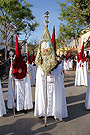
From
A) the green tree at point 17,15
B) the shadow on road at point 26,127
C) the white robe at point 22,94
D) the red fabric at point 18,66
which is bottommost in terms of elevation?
the shadow on road at point 26,127

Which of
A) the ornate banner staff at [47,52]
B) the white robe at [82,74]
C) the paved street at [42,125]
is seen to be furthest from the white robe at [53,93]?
the white robe at [82,74]

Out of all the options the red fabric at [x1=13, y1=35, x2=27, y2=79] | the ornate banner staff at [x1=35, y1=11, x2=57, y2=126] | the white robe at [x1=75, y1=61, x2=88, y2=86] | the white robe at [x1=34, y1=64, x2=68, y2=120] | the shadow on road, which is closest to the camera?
the shadow on road

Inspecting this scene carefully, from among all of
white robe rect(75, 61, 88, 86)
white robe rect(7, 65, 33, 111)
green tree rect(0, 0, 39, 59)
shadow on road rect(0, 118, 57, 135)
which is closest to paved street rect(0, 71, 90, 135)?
shadow on road rect(0, 118, 57, 135)

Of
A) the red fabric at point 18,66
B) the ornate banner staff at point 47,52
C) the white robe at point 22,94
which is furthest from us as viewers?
the white robe at point 22,94

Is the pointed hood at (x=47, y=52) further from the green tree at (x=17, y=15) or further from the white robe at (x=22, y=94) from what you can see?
the green tree at (x=17, y=15)

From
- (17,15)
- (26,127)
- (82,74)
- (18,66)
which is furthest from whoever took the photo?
(17,15)

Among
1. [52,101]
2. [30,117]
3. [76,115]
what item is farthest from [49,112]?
[76,115]

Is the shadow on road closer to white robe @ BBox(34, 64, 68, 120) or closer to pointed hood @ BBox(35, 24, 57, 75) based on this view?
white robe @ BBox(34, 64, 68, 120)

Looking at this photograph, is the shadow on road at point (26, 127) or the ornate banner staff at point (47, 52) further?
the ornate banner staff at point (47, 52)

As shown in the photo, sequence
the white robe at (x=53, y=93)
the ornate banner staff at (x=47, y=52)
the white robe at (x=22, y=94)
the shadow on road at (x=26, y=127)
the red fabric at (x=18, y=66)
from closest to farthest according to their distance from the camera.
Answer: the shadow on road at (x=26, y=127)
the ornate banner staff at (x=47, y=52)
the white robe at (x=53, y=93)
the red fabric at (x=18, y=66)
the white robe at (x=22, y=94)

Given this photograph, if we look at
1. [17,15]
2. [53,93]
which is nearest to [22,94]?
[53,93]

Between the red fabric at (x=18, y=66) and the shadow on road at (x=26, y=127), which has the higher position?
the red fabric at (x=18, y=66)

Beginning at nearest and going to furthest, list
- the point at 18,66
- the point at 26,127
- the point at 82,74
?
the point at 26,127, the point at 18,66, the point at 82,74

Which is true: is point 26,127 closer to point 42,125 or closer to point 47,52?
point 42,125
